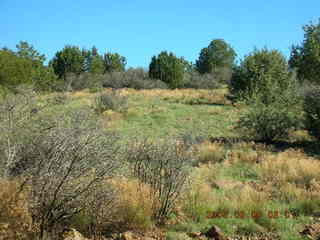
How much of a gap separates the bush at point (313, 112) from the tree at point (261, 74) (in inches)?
77.2

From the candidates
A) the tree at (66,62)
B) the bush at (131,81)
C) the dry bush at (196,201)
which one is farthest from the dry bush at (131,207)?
the tree at (66,62)

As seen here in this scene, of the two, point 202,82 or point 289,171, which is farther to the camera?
point 202,82

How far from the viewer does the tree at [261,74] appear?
17328 mm

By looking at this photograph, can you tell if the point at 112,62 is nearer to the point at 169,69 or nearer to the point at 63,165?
the point at 169,69

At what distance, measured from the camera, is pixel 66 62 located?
1710 inches

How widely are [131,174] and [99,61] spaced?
4277 cm

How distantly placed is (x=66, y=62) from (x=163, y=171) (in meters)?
40.7

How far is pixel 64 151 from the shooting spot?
4.04 m

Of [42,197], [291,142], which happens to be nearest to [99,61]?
[291,142]

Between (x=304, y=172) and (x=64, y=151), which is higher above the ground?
(x=64, y=151)

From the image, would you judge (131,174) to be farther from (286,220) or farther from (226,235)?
(286,220)

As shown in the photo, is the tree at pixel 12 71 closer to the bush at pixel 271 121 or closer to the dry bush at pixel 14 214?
the bush at pixel 271 121
